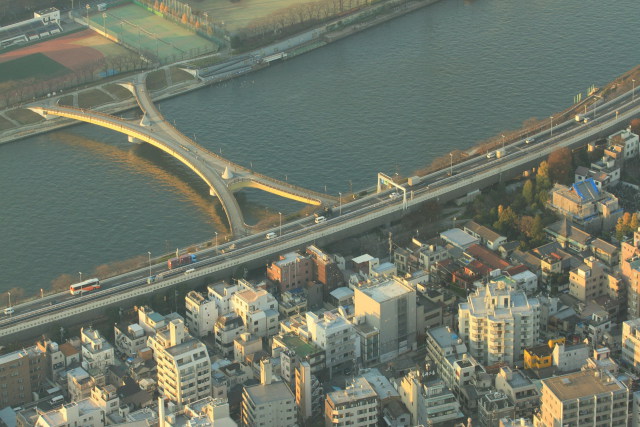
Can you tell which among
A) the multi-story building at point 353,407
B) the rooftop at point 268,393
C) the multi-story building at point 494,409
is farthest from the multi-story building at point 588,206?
the rooftop at point 268,393

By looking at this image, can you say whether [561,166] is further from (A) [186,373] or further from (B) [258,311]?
(A) [186,373]

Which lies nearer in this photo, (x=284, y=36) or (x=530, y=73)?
(x=530, y=73)

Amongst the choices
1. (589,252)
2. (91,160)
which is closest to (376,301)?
(589,252)

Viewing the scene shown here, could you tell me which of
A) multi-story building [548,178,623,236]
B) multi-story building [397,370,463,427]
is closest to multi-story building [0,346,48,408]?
multi-story building [397,370,463,427]

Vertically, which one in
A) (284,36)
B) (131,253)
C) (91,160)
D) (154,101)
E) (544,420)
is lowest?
(544,420)

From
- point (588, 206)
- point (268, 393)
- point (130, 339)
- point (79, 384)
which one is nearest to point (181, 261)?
point (130, 339)

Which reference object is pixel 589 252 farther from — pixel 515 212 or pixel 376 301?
pixel 376 301

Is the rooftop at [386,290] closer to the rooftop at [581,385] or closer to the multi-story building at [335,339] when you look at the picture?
the multi-story building at [335,339]
